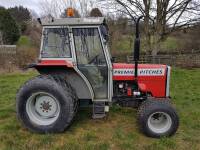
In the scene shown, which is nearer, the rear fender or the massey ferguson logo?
the rear fender

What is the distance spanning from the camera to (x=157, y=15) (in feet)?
57.8

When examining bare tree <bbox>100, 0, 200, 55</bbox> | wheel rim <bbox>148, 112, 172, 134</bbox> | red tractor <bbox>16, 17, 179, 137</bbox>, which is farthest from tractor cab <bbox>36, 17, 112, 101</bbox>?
bare tree <bbox>100, 0, 200, 55</bbox>

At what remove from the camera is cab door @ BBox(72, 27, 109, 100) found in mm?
5484

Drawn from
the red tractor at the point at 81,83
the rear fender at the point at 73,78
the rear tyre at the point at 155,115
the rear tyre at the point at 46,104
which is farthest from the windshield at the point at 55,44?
the rear tyre at the point at 155,115

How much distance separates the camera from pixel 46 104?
18.4ft

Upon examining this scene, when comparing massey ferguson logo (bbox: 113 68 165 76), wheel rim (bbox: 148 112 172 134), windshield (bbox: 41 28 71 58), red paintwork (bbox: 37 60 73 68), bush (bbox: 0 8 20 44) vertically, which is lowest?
wheel rim (bbox: 148 112 172 134)

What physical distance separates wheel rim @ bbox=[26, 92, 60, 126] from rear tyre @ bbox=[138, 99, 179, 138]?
1643 mm

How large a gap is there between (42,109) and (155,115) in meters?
2.22

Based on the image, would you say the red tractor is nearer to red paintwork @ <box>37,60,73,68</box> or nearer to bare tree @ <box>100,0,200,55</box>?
red paintwork @ <box>37,60,73,68</box>

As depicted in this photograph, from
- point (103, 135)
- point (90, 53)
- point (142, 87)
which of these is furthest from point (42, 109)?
point (142, 87)

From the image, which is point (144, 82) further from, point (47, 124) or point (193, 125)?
point (47, 124)

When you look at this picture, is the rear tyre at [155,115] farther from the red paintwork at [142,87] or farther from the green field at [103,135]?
the red paintwork at [142,87]


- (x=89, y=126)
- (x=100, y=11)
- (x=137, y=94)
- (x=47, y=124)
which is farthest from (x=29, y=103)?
(x=100, y=11)

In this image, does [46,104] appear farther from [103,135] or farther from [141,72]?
[141,72]
